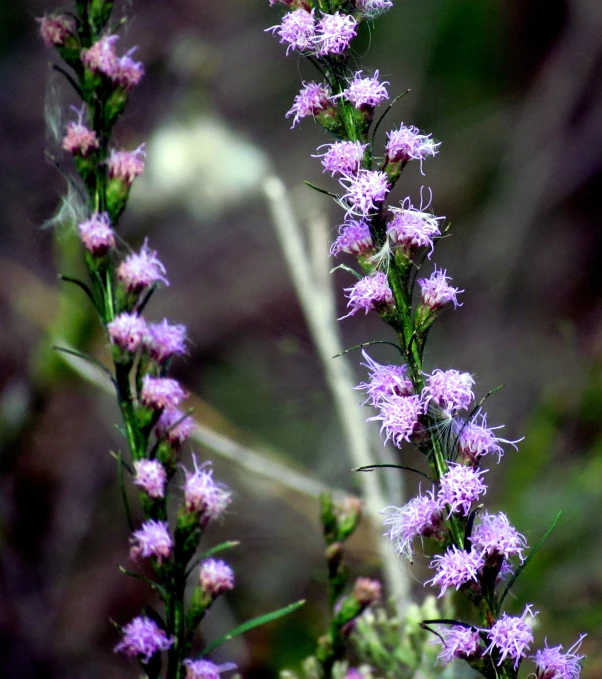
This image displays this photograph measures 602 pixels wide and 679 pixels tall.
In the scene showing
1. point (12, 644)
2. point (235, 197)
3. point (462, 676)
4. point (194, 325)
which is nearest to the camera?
point (462, 676)

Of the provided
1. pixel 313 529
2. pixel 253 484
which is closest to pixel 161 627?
pixel 253 484

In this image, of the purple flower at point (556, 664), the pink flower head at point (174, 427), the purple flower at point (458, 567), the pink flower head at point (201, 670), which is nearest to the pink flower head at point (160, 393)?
the pink flower head at point (174, 427)

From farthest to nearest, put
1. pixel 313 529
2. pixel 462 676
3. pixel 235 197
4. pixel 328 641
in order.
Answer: pixel 235 197 → pixel 313 529 → pixel 462 676 → pixel 328 641

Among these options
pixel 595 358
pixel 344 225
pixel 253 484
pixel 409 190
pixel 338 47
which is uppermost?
pixel 409 190

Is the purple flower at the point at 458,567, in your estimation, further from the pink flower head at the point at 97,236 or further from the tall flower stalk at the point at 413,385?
the pink flower head at the point at 97,236

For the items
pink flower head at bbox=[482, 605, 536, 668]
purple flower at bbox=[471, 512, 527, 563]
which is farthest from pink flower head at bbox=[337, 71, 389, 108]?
pink flower head at bbox=[482, 605, 536, 668]

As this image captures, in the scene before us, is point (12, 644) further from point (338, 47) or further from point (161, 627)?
point (338, 47)

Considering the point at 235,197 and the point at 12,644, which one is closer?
the point at 12,644

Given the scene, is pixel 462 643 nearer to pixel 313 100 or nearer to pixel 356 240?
pixel 356 240
